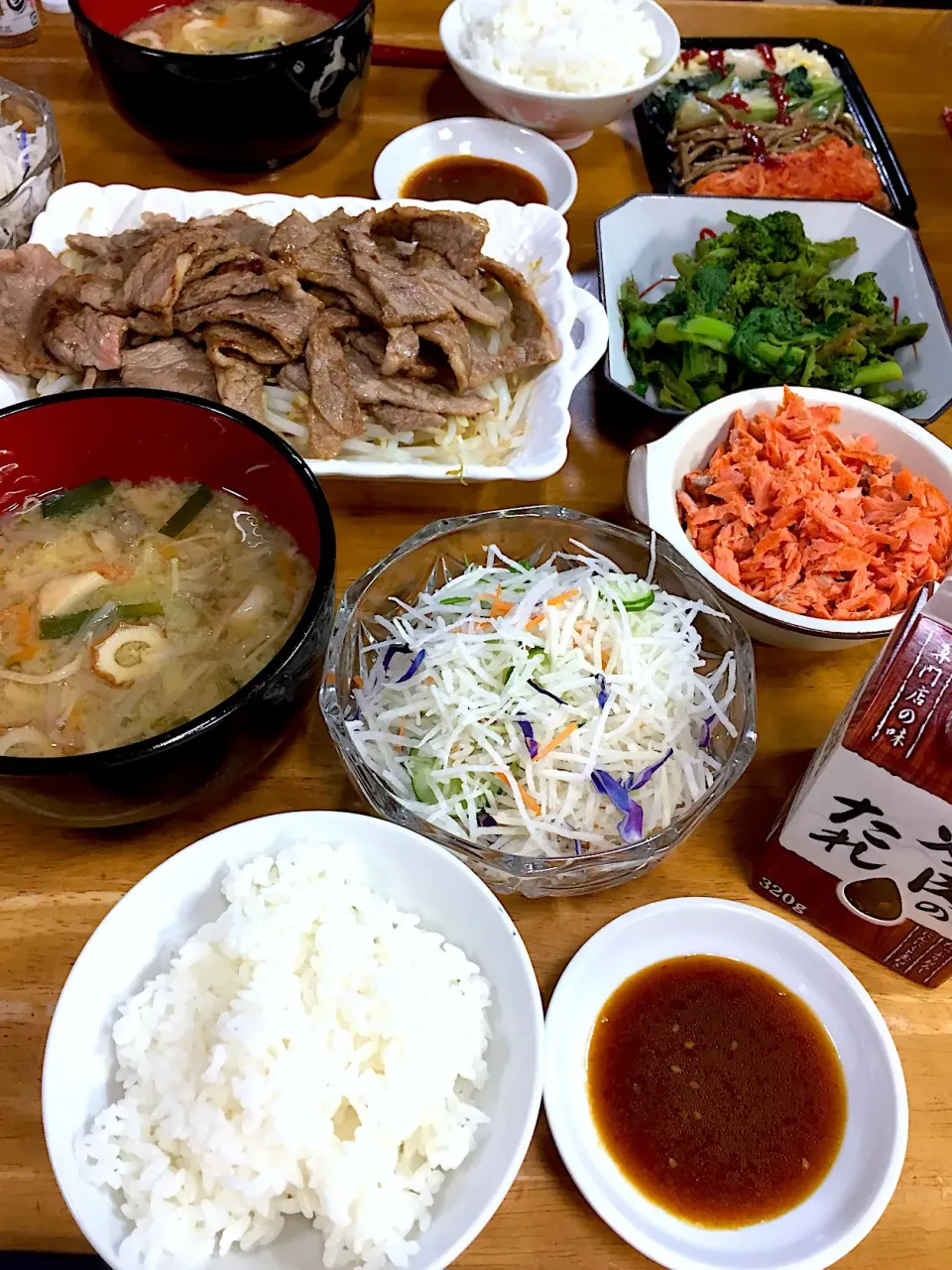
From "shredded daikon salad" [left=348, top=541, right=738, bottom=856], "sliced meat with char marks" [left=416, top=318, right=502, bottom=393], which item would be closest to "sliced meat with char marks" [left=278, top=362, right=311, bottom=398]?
"sliced meat with char marks" [left=416, top=318, right=502, bottom=393]

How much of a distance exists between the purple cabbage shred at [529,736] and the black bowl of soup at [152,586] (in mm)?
306

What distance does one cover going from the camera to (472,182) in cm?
239

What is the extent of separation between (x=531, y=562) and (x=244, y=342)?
0.68 m

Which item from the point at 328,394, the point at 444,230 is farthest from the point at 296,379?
the point at 444,230

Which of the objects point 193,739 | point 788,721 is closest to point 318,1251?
point 193,739

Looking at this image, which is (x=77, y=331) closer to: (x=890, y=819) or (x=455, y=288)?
(x=455, y=288)

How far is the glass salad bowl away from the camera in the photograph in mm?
1179

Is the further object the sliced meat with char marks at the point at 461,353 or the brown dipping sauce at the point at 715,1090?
the sliced meat with char marks at the point at 461,353

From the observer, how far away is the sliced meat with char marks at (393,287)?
170 cm

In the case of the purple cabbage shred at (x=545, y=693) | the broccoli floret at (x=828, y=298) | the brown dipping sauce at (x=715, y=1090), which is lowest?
the brown dipping sauce at (x=715, y=1090)

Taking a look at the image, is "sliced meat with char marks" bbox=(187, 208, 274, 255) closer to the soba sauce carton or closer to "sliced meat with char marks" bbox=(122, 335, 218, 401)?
"sliced meat with char marks" bbox=(122, 335, 218, 401)

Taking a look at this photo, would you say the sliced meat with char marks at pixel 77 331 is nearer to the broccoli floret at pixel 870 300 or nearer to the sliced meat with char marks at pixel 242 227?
the sliced meat with char marks at pixel 242 227

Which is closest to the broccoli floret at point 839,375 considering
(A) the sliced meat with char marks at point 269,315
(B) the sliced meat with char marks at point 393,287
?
(B) the sliced meat with char marks at point 393,287

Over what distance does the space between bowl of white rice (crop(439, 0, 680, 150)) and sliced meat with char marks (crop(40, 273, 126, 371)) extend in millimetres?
1282
